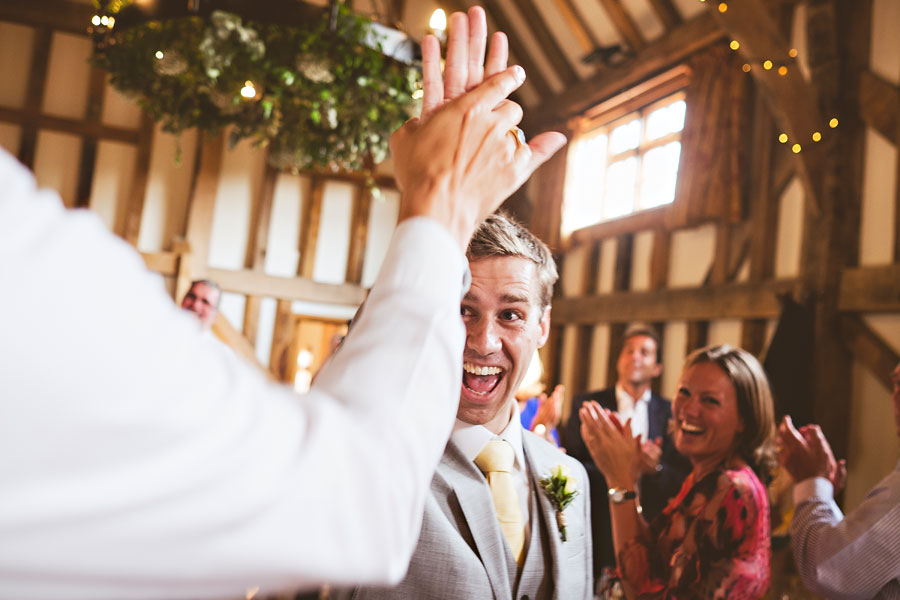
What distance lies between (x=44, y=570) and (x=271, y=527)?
127 millimetres

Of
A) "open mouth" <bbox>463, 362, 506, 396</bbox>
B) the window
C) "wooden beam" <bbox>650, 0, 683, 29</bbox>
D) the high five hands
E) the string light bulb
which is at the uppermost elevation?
"wooden beam" <bbox>650, 0, 683, 29</bbox>

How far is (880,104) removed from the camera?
4.52 metres

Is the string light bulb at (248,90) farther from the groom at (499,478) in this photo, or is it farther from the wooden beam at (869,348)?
the wooden beam at (869,348)

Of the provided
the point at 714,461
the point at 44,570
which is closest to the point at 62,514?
the point at 44,570

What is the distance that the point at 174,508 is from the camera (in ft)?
1.45

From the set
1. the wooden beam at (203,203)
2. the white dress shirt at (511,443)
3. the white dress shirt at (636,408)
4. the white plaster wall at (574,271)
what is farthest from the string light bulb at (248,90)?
the wooden beam at (203,203)

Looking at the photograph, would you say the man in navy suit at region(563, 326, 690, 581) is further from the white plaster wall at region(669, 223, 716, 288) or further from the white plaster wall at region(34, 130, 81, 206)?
the white plaster wall at region(34, 130, 81, 206)

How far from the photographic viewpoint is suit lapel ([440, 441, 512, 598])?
4.47ft

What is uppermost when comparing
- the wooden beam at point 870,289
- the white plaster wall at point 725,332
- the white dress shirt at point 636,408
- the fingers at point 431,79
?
the wooden beam at point 870,289

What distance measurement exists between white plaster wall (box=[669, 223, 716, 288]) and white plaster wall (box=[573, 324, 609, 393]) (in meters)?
0.99

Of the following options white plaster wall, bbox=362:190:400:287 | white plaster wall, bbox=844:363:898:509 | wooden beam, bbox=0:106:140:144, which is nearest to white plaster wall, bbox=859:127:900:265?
white plaster wall, bbox=844:363:898:509

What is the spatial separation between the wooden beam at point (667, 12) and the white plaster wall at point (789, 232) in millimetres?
1846

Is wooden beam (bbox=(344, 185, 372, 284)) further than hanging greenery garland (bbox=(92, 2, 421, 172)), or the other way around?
wooden beam (bbox=(344, 185, 372, 284))

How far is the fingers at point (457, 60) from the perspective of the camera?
0.89 metres
